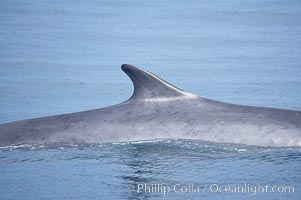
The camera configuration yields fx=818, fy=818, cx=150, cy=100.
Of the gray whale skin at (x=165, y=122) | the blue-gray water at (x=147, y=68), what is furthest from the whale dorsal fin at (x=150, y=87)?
the blue-gray water at (x=147, y=68)

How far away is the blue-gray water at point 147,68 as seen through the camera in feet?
26.8

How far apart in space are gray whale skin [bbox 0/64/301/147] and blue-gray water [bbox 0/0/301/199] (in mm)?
112

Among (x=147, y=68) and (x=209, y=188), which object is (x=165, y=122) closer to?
(x=209, y=188)

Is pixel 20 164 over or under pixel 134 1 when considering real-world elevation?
under

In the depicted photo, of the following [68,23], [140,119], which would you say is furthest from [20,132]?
[68,23]

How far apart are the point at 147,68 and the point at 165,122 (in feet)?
22.7

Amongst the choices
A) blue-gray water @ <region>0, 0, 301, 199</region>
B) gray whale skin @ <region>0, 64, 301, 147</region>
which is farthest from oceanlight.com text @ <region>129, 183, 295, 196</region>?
gray whale skin @ <region>0, 64, 301, 147</region>

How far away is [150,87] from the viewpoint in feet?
29.3

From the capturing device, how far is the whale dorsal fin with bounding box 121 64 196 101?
892 cm

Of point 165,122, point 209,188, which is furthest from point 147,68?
point 209,188

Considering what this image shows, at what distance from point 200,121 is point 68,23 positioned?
14069mm

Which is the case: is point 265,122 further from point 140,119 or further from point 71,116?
point 71,116

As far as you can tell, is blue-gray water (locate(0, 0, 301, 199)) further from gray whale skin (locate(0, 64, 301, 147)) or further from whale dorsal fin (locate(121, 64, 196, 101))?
whale dorsal fin (locate(121, 64, 196, 101))

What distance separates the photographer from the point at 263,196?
7.57m
